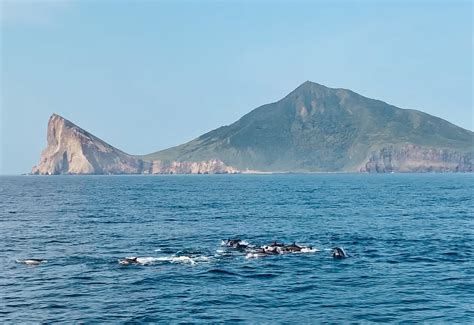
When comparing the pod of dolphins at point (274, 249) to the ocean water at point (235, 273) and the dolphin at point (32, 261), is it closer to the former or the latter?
the ocean water at point (235, 273)

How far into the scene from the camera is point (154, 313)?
3478 centimetres

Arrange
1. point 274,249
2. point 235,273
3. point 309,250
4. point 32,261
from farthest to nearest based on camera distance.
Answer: point 309,250 → point 274,249 → point 32,261 → point 235,273

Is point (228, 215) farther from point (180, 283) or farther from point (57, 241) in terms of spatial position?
point (180, 283)

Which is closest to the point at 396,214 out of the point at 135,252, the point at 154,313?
the point at 135,252

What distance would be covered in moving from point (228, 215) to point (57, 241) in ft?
119

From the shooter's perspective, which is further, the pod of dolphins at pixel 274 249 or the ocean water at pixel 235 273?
the pod of dolphins at pixel 274 249

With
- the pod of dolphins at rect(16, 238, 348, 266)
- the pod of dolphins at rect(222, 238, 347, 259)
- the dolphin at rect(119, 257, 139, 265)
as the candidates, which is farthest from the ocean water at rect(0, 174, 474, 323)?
the pod of dolphins at rect(222, 238, 347, 259)

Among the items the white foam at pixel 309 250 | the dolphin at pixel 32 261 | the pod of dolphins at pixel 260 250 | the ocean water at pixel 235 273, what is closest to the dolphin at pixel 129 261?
the pod of dolphins at pixel 260 250

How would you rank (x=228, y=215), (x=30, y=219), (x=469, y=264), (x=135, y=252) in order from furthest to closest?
(x=228, y=215), (x=30, y=219), (x=135, y=252), (x=469, y=264)

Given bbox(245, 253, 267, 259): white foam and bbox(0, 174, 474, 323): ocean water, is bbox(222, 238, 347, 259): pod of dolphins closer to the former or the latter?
bbox(245, 253, 267, 259): white foam

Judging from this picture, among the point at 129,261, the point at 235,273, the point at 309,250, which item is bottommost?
the point at 235,273

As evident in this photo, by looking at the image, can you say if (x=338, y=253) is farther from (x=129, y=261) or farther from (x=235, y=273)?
(x=129, y=261)

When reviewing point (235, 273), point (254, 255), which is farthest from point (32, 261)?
point (254, 255)

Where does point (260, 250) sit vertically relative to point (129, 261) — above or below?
above
